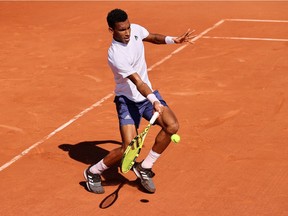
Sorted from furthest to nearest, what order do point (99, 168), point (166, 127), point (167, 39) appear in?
point (167, 39) → point (99, 168) → point (166, 127)

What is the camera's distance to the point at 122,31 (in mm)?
9266

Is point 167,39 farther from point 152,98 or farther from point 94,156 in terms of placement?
point 94,156

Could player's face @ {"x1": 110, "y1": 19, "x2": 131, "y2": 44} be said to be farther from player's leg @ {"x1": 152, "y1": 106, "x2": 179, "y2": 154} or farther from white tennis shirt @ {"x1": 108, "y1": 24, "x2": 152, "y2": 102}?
player's leg @ {"x1": 152, "y1": 106, "x2": 179, "y2": 154}

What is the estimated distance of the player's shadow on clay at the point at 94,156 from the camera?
10133mm

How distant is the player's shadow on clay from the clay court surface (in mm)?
18

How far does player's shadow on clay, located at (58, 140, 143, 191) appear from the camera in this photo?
10.1 metres

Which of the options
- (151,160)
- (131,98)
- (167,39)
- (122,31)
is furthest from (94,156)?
(122,31)

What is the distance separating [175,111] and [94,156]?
2335 millimetres

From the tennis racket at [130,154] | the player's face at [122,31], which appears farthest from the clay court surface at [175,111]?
the player's face at [122,31]

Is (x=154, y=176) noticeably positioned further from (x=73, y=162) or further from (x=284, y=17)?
(x=284, y=17)

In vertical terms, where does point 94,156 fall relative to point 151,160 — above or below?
below

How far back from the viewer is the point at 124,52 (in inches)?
370

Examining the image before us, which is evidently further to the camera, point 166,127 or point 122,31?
point 166,127

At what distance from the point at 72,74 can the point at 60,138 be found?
12.8 feet
